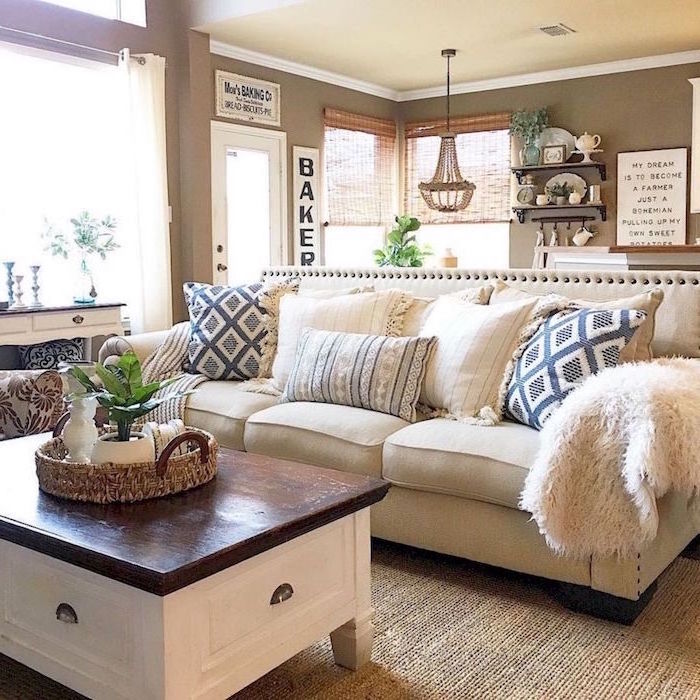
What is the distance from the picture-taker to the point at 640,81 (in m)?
6.49

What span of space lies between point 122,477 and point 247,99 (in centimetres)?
476

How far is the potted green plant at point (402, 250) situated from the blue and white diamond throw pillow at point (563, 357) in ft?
14.5

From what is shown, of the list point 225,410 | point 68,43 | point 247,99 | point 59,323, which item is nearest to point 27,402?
point 225,410

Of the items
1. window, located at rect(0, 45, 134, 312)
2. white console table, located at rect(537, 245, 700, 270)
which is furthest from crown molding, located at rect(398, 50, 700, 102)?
window, located at rect(0, 45, 134, 312)

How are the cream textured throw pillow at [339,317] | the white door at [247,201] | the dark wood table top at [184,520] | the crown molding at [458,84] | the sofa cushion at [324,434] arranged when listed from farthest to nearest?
the crown molding at [458,84] → the white door at [247,201] → the cream textured throw pillow at [339,317] → the sofa cushion at [324,434] → the dark wood table top at [184,520]

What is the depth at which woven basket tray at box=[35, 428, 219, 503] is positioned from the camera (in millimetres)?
1875

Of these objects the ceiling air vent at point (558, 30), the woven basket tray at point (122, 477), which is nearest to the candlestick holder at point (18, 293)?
the woven basket tray at point (122, 477)

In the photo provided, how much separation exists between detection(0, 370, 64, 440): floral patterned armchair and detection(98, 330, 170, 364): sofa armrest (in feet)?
1.70

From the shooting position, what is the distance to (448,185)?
632cm

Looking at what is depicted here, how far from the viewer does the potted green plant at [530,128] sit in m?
6.86

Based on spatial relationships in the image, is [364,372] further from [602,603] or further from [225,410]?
[602,603]

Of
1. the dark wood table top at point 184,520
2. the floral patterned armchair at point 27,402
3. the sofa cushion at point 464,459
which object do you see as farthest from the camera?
the floral patterned armchair at point 27,402

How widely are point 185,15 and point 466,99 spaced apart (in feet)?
9.51

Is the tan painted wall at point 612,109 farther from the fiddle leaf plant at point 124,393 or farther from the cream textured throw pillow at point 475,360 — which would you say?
the fiddle leaf plant at point 124,393
